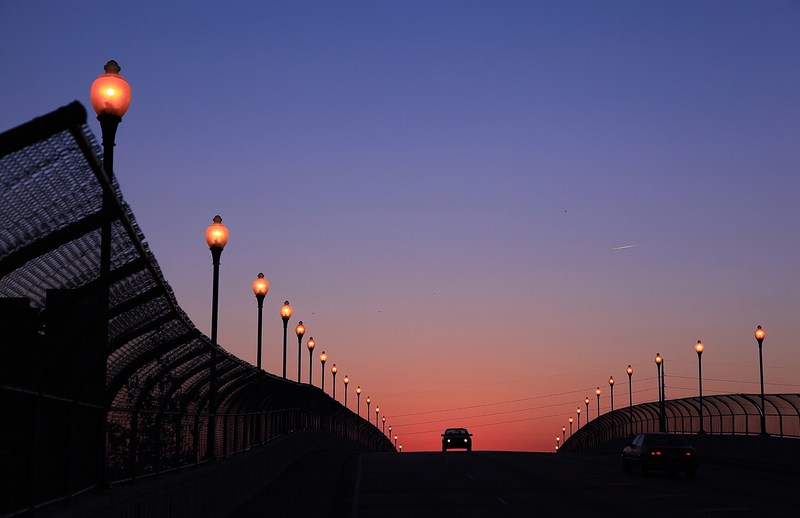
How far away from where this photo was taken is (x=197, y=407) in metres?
17.6

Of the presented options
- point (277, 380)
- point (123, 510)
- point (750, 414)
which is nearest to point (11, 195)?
point (123, 510)

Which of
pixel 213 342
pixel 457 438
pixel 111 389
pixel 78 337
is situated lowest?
pixel 457 438

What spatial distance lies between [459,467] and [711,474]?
27.2 ft

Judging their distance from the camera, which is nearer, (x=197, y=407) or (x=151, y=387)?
(x=151, y=387)

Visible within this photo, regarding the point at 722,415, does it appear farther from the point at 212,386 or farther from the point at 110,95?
the point at 110,95

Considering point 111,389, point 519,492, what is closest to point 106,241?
point 111,389

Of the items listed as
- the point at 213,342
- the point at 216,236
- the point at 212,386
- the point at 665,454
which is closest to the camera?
the point at 212,386

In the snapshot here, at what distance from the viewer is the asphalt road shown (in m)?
21.0

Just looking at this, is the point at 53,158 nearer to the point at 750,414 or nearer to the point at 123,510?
the point at 123,510

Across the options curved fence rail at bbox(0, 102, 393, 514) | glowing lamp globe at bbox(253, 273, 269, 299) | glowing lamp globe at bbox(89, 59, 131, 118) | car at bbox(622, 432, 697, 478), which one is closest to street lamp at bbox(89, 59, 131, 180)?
glowing lamp globe at bbox(89, 59, 131, 118)

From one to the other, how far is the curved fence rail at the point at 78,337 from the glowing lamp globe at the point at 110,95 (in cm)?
315

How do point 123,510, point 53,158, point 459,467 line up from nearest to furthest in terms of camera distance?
point 53,158, point 123,510, point 459,467

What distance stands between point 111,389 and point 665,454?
76.7ft

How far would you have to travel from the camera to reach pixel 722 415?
46.2m
